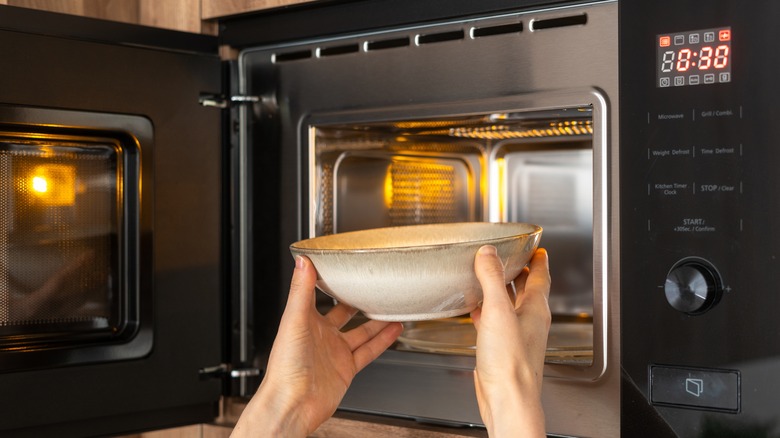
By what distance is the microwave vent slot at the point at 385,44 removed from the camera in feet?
3.46

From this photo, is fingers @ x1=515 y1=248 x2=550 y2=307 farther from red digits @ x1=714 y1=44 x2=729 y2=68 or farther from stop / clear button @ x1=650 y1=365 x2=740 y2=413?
red digits @ x1=714 y1=44 x2=729 y2=68

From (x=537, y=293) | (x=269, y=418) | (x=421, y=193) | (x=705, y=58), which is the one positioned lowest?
(x=269, y=418)

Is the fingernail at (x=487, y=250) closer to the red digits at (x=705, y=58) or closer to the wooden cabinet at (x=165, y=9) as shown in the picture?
the red digits at (x=705, y=58)

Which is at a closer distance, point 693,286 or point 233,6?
point 693,286

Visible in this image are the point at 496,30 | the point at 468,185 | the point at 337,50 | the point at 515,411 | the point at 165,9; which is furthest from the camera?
the point at 468,185

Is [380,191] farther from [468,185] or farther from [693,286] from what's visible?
A: [693,286]

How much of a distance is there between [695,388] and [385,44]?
1.70ft

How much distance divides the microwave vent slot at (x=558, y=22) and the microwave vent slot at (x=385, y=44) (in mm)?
161

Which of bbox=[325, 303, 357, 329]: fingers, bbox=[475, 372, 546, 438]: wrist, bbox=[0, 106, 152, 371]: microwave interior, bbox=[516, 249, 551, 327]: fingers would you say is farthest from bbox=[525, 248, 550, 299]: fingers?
bbox=[0, 106, 152, 371]: microwave interior

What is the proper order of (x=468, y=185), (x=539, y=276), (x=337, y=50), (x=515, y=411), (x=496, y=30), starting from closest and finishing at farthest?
1. (x=515, y=411)
2. (x=539, y=276)
3. (x=496, y=30)
4. (x=337, y=50)
5. (x=468, y=185)

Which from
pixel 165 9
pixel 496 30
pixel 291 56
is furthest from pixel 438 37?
pixel 165 9

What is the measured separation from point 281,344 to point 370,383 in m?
0.21

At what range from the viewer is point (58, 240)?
103 cm

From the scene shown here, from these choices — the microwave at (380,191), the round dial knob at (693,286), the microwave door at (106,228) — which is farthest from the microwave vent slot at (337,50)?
the round dial knob at (693,286)
